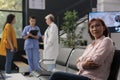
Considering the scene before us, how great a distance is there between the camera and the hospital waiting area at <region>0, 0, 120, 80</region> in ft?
8.47

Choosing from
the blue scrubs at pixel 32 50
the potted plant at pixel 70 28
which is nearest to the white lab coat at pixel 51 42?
the blue scrubs at pixel 32 50

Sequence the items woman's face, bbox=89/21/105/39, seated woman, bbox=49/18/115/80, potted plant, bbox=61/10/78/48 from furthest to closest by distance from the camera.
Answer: potted plant, bbox=61/10/78/48 → woman's face, bbox=89/21/105/39 → seated woman, bbox=49/18/115/80

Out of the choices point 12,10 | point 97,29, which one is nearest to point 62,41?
point 12,10

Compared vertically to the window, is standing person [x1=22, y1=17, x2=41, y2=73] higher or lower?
lower

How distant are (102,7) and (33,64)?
2745 mm

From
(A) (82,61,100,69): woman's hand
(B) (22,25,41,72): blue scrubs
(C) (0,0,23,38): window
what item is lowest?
(B) (22,25,41,72): blue scrubs

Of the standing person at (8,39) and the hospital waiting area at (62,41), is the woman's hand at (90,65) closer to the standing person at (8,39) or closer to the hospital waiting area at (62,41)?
the hospital waiting area at (62,41)

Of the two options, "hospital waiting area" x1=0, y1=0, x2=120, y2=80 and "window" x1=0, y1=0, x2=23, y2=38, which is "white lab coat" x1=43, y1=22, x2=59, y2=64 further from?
"window" x1=0, y1=0, x2=23, y2=38

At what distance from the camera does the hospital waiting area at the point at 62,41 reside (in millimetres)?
2582

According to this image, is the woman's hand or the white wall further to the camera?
the white wall

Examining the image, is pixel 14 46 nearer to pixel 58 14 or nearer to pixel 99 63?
pixel 58 14

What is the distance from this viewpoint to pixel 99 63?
2537 mm

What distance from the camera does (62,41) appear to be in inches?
268

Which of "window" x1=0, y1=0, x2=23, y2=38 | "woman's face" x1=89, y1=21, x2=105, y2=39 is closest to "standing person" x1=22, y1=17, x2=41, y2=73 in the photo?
"window" x1=0, y1=0, x2=23, y2=38
